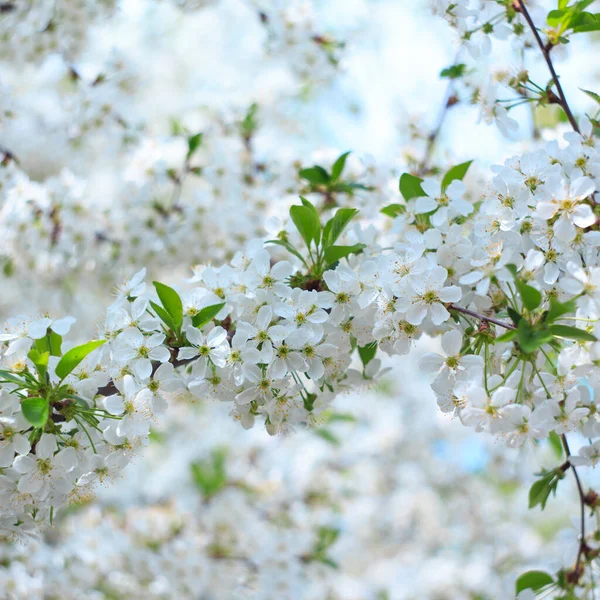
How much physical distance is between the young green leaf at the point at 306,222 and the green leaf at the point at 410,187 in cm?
31

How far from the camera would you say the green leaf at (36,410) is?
1.17 meters

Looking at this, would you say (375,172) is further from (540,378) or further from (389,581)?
(389,581)

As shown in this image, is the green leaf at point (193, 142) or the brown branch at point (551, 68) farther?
the green leaf at point (193, 142)

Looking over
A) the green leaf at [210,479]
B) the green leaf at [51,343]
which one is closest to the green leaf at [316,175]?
the green leaf at [51,343]

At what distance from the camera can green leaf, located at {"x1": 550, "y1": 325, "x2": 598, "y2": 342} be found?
1.16 m

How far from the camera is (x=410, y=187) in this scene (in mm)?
1673

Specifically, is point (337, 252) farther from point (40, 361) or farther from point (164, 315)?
point (40, 361)

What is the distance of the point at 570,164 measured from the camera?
142 centimetres

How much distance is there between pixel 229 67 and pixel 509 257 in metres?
6.07

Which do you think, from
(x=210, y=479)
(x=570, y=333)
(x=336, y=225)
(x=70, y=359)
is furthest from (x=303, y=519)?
(x=570, y=333)

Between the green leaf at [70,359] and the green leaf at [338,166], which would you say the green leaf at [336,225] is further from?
the green leaf at [70,359]

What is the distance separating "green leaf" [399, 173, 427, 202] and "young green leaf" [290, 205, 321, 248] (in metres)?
0.31

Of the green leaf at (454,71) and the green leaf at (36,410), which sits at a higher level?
the green leaf at (454,71)

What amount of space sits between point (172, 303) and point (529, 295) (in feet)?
2.41
